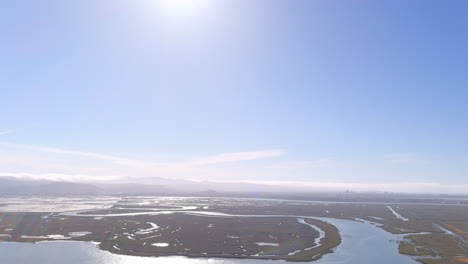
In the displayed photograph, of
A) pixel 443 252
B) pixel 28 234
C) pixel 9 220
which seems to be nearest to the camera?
pixel 443 252

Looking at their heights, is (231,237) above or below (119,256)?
above

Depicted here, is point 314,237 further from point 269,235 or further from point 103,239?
point 103,239

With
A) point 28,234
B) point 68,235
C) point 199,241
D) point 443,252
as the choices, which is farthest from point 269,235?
point 28,234

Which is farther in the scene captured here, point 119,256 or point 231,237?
point 231,237

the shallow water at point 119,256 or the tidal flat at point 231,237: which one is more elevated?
the tidal flat at point 231,237

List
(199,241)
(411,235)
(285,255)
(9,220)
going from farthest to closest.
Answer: (9,220) → (411,235) → (199,241) → (285,255)

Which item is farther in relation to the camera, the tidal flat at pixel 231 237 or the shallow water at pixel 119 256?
the tidal flat at pixel 231 237

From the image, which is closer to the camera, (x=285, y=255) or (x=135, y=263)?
(x=135, y=263)

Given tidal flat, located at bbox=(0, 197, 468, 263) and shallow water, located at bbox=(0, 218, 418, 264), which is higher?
tidal flat, located at bbox=(0, 197, 468, 263)

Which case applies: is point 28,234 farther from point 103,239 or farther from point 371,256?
point 371,256

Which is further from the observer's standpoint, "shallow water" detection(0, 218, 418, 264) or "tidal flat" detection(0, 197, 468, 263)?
"tidal flat" detection(0, 197, 468, 263)
